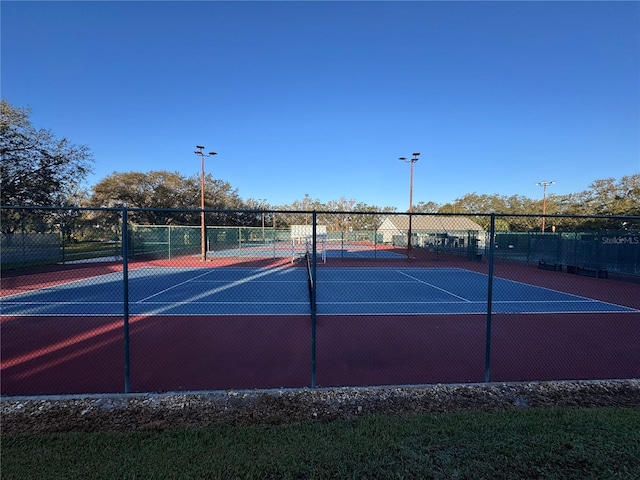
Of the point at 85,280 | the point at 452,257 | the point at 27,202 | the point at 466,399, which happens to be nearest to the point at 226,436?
the point at 466,399

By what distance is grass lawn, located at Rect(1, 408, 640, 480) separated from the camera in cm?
287

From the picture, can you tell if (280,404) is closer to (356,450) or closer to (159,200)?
(356,450)

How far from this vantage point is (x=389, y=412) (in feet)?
13.2

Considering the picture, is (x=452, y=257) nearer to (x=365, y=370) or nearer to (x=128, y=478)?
(x=365, y=370)

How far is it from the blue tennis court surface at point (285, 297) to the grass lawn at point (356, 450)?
599cm

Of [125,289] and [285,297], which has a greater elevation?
[125,289]

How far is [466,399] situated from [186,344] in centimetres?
540

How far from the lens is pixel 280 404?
4.21 meters

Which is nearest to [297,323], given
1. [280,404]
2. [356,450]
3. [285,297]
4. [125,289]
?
[285,297]

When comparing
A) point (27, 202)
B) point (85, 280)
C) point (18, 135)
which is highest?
point (18, 135)

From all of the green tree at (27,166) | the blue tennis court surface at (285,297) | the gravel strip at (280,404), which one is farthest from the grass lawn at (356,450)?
the green tree at (27,166)

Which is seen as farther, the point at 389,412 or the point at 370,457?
the point at 389,412

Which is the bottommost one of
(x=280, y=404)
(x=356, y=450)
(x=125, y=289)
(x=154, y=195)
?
(x=280, y=404)

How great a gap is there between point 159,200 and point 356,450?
158 feet
